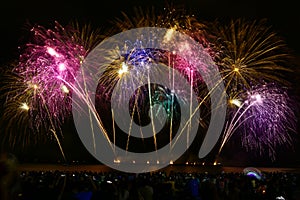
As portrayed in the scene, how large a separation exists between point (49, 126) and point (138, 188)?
16.8m

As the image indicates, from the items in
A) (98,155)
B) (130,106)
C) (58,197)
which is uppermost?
(130,106)

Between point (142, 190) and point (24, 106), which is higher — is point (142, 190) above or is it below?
below

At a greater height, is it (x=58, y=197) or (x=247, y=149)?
(x=247, y=149)

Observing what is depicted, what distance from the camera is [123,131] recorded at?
28156 millimetres

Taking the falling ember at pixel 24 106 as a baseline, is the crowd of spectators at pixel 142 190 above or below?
below

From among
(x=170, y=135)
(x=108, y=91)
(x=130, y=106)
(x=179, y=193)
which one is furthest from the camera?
(x=170, y=135)

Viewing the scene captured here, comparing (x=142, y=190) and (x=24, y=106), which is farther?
(x=24, y=106)

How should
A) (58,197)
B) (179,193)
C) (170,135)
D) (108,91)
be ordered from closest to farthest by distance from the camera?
(58,197), (179,193), (108,91), (170,135)

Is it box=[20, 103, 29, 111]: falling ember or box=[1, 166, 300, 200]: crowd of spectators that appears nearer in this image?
box=[1, 166, 300, 200]: crowd of spectators

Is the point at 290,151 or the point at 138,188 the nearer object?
the point at 138,188

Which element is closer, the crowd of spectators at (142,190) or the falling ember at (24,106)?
the crowd of spectators at (142,190)

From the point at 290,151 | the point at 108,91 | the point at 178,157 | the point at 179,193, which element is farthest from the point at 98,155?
the point at 179,193

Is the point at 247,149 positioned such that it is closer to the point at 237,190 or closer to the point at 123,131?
the point at 123,131

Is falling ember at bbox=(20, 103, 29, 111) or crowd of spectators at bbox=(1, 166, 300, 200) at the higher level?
falling ember at bbox=(20, 103, 29, 111)
